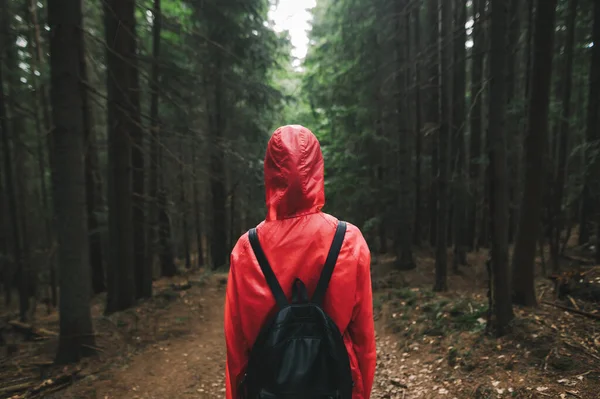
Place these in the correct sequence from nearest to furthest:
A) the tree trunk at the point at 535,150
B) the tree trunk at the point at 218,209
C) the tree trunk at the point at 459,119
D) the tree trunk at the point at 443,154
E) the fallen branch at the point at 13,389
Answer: the fallen branch at the point at 13,389 < the tree trunk at the point at 535,150 < the tree trunk at the point at 443,154 < the tree trunk at the point at 459,119 < the tree trunk at the point at 218,209

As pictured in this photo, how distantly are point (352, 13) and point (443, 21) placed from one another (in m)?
4.54

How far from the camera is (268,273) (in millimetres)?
1905

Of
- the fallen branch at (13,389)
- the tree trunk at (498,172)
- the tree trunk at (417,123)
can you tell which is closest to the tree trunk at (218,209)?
the tree trunk at (417,123)

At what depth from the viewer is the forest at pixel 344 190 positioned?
5.36 meters

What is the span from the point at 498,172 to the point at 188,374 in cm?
582

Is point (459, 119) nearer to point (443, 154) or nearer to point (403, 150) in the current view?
point (403, 150)

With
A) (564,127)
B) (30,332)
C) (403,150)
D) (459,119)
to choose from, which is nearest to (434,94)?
(459,119)

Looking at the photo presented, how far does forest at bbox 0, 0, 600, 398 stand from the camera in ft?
17.6

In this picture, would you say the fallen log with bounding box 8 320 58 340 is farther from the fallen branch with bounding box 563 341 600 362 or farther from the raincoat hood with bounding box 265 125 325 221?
the fallen branch with bounding box 563 341 600 362

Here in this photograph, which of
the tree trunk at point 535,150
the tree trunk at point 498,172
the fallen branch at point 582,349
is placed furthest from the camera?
the tree trunk at point 535,150

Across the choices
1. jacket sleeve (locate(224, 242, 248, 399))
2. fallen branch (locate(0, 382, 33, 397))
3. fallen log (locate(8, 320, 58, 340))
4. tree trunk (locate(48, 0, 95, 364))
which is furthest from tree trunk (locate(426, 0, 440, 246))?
fallen log (locate(8, 320, 58, 340))

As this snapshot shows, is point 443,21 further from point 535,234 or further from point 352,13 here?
point 535,234

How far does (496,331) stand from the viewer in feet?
18.1

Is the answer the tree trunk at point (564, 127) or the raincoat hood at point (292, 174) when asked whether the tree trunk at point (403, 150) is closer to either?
the tree trunk at point (564, 127)
